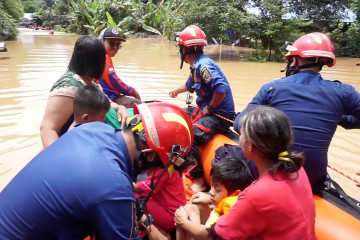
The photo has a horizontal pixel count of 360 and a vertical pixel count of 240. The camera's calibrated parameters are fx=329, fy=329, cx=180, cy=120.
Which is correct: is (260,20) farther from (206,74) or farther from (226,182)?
(226,182)

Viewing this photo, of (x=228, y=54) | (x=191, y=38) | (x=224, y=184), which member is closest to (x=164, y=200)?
(x=224, y=184)

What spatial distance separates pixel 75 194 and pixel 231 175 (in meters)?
1.29

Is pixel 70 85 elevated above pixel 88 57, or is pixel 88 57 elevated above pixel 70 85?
pixel 88 57

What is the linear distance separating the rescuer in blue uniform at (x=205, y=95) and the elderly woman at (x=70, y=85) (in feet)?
3.67

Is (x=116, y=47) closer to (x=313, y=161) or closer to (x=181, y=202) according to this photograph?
(x=181, y=202)

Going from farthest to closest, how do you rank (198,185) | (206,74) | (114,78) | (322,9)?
1. (322,9)
2. (114,78)
3. (206,74)
4. (198,185)

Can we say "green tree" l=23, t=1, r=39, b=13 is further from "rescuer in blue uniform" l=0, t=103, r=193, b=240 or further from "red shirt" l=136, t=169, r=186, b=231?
"rescuer in blue uniform" l=0, t=103, r=193, b=240

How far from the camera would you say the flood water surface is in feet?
14.9

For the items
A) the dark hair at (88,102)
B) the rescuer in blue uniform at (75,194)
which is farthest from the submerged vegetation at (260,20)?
the rescuer in blue uniform at (75,194)

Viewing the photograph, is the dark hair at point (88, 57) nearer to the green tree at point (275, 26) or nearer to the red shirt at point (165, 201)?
the red shirt at point (165, 201)

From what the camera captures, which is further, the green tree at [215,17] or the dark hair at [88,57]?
the green tree at [215,17]

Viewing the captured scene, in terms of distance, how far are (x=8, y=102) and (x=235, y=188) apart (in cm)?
620

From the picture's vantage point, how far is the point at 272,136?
1.46 metres

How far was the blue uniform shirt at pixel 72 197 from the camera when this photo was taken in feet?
3.78
